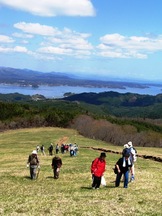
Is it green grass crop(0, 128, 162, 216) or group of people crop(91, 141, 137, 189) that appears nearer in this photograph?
green grass crop(0, 128, 162, 216)

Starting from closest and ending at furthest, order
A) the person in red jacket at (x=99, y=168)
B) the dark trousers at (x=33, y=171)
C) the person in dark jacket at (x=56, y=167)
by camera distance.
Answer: the person in red jacket at (x=99, y=168) → the dark trousers at (x=33, y=171) → the person in dark jacket at (x=56, y=167)

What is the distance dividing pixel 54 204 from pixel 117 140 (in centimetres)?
10476

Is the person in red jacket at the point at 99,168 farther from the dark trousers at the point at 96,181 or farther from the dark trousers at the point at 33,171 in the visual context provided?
the dark trousers at the point at 33,171

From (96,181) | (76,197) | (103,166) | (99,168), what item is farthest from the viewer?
(96,181)

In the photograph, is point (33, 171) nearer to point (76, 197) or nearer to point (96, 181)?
point (96, 181)

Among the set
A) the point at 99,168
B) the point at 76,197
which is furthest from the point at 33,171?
the point at 76,197


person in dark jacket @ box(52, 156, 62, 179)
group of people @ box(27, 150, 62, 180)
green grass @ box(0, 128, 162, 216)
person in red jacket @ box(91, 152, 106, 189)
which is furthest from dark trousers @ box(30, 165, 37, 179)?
person in red jacket @ box(91, 152, 106, 189)

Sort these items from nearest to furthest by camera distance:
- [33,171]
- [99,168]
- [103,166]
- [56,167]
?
[99,168] → [103,166] → [33,171] → [56,167]

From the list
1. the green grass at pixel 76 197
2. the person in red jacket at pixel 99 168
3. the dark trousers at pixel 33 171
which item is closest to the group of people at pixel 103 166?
the person in red jacket at pixel 99 168

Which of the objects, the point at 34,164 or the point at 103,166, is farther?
the point at 34,164

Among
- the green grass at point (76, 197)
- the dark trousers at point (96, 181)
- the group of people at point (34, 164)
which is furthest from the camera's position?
the group of people at point (34, 164)

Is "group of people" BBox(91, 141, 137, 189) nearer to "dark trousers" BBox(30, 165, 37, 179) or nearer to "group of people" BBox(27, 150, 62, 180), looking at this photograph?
"group of people" BBox(27, 150, 62, 180)

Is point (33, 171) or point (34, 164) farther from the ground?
point (34, 164)

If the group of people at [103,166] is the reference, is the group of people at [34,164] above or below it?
below
